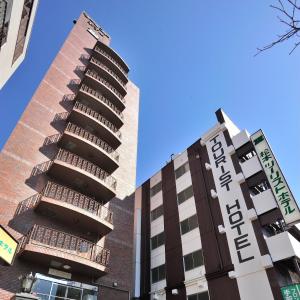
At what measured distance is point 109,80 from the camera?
3184cm

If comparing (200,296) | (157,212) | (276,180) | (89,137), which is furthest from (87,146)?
(276,180)

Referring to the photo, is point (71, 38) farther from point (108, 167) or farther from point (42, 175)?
point (42, 175)

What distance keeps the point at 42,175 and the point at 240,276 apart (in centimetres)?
1478

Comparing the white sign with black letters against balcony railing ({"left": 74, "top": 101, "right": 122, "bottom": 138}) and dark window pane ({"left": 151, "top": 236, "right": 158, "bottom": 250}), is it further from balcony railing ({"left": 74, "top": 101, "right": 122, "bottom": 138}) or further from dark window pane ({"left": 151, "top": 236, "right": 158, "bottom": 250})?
balcony railing ({"left": 74, "top": 101, "right": 122, "bottom": 138})

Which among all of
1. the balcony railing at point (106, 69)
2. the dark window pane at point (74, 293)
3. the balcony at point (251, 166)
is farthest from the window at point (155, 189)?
the dark window pane at point (74, 293)

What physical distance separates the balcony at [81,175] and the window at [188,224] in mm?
7075

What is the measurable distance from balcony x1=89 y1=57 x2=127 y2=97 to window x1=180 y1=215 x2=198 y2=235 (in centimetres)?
1573

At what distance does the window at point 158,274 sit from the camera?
82.3 feet

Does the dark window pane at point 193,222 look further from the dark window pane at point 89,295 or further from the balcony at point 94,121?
the dark window pane at point 89,295

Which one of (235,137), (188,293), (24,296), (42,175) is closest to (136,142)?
(235,137)

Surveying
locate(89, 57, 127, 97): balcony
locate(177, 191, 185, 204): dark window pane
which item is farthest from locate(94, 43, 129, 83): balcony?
locate(177, 191, 185, 204): dark window pane

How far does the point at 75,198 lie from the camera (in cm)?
2064

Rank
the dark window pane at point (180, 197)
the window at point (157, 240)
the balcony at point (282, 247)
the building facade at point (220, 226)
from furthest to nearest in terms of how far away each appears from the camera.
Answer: the dark window pane at point (180, 197) → the window at point (157, 240) → the building facade at point (220, 226) → the balcony at point (282, 247)

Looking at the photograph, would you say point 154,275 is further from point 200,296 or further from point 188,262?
point 200,296
